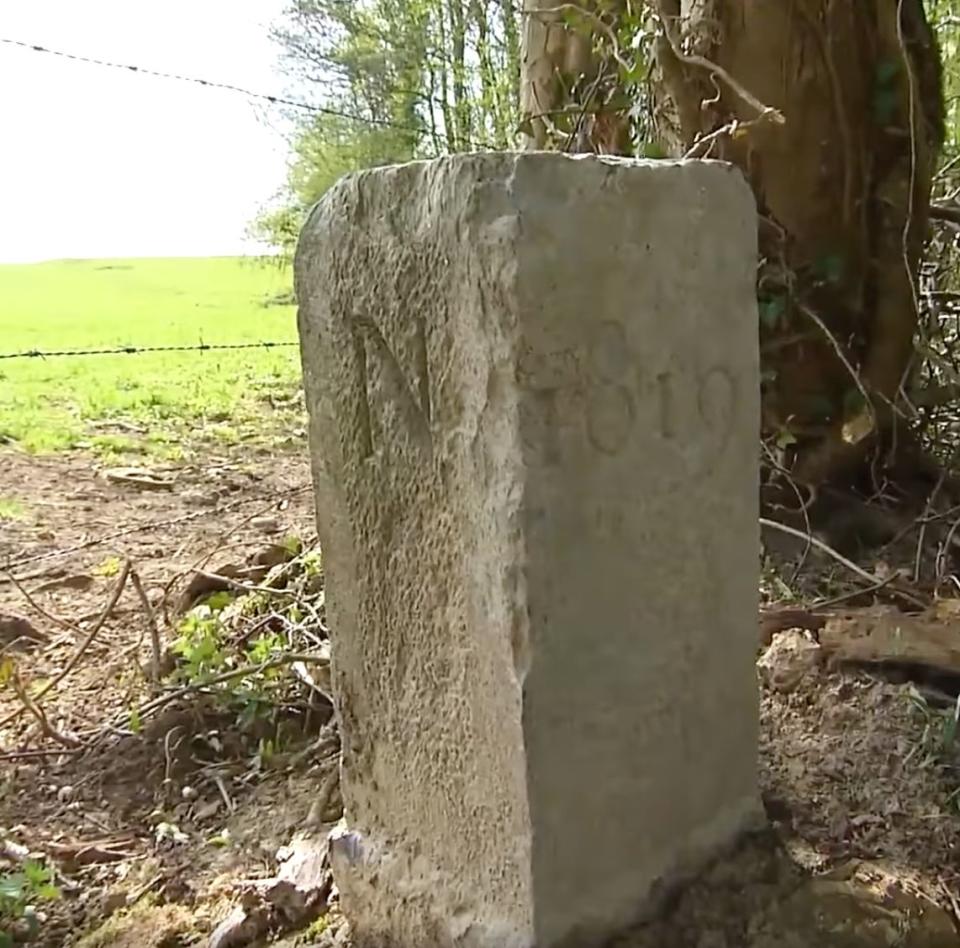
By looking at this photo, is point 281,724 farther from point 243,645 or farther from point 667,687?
point 667,687

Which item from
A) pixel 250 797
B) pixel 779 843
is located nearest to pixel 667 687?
pixel 779 843

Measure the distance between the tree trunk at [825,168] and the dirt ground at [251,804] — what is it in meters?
0.86

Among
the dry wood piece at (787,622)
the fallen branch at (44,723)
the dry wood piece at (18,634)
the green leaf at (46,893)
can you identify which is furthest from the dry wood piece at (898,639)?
the dry wood piece at (18,634)

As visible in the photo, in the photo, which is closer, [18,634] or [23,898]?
[23,898]

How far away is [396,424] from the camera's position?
1.26 metres

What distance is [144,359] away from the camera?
24.2 feet

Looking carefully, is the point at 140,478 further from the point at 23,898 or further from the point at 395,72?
the point at 23,898

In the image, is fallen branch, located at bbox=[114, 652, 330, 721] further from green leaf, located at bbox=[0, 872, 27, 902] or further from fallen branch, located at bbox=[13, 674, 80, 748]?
green leaf, located at bbox=[0, 872, 27, 902]

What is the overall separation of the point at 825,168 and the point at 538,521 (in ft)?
6.01

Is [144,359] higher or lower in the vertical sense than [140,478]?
higher

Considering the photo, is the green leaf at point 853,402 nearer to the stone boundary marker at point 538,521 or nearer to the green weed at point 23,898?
the stone boundary marker at point 538,521

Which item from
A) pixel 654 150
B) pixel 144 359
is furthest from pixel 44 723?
pixel 144 359

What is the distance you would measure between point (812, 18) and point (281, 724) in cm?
191

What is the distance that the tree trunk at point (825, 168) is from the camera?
2.57 metres
